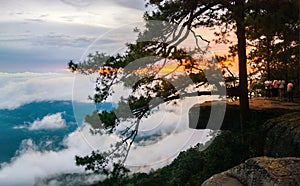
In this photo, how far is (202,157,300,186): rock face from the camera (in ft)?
14.2

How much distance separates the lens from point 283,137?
24.6ft

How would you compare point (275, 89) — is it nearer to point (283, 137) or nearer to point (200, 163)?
point (200, 163)

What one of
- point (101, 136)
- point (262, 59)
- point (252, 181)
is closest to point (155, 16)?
point (101, 136)

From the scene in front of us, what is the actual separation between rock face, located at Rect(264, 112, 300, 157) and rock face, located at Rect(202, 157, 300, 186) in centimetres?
233

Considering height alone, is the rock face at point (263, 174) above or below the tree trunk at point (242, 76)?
below

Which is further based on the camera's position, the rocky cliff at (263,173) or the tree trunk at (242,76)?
the tree trunk at (242,76)

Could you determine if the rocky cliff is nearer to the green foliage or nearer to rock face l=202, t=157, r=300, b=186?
rock face l=202, t=157, r=300, b=186

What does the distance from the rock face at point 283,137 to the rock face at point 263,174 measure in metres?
2.33

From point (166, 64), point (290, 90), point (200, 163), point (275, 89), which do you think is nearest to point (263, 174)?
point (166, 64)

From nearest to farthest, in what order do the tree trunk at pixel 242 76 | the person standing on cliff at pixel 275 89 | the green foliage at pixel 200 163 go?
the green foliage at pixel 200 163 < the tree trunk at pixel 242 76 < the person standing on cliff at pixel 275 89

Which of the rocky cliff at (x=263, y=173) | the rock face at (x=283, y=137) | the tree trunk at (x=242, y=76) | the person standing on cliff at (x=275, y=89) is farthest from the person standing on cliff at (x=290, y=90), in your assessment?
the rocky cliff at (x=263, y=173)

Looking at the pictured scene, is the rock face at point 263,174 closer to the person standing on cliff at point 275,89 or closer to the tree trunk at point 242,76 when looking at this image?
the tree trunk at point 242,76

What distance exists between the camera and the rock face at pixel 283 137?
7.05 m

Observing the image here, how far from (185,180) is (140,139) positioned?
1.31 m
